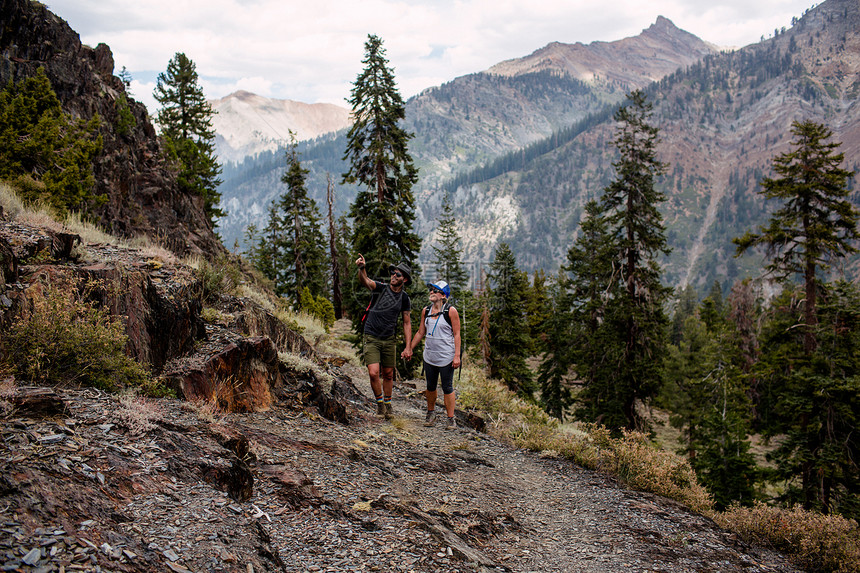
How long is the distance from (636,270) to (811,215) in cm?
588

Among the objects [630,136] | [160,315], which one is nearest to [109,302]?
[160,315]

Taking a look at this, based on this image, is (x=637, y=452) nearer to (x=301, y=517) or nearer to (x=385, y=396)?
(x=385, y=396)

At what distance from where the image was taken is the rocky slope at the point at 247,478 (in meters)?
3.28

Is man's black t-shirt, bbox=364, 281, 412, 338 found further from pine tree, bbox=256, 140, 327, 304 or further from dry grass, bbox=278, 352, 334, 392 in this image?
pine tree, bbox=256, 140, 327, 304

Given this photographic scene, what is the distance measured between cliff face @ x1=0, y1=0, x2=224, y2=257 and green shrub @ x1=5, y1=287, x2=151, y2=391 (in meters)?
11.8

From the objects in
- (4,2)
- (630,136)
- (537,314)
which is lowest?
(537,314)

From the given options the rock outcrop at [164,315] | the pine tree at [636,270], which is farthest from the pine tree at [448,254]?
the rock outcrop at [164,315]

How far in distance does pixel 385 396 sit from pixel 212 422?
13.6 feet

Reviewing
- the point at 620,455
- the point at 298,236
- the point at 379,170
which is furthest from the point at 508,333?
the point at 620,455

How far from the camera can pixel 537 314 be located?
5241 centimetres

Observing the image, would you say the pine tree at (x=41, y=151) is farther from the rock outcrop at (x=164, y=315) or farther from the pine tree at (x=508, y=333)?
the pine tree at (x=508, y=333)

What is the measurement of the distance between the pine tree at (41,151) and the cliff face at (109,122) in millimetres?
2907

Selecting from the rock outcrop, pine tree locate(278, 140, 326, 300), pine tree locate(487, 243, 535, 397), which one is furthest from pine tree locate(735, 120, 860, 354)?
pine tree locate(278, 140, 326, 300)

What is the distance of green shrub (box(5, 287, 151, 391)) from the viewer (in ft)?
15.3
